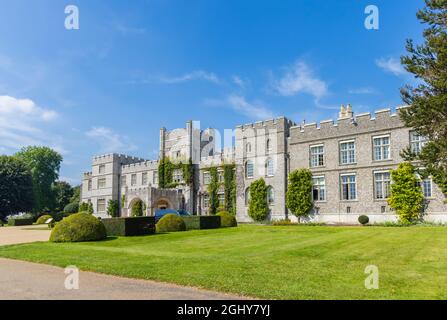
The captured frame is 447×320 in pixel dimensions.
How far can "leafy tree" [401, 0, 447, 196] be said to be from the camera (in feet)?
43.6

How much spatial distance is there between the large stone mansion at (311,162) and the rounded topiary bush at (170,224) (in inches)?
478

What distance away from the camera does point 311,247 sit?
46.4 feet

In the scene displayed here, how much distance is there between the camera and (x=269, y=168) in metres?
35.2

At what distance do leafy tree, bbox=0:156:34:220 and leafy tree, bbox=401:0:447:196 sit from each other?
5321cm

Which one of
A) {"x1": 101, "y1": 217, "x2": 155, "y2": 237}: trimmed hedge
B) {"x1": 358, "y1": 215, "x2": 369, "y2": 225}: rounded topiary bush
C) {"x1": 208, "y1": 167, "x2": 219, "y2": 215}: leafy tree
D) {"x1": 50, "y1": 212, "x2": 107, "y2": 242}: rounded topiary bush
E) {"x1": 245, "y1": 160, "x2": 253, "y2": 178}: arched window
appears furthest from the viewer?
{"x1": 208, "y1": 167, "x2": 219, "y2": 215}: leafy tree

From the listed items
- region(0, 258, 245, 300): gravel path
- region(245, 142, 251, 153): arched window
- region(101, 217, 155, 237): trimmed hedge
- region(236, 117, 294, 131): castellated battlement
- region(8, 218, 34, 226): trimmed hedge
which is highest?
region(236, 117, 294, 131): castellated battlement

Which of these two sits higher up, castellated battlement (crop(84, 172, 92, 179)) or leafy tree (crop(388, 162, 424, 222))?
castellated battlement (crop(84, 172, 92, 179))

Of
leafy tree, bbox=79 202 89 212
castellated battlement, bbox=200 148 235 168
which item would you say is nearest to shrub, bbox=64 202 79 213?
leafy tree, bbox=79 202 89 212

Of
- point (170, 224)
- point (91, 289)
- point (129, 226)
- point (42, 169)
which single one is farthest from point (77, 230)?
point (42, 169)

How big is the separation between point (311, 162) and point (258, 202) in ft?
20.3

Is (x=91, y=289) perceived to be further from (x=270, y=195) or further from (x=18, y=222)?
(x=18, y=222)

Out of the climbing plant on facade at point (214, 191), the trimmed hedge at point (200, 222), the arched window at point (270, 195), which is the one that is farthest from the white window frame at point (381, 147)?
the climbing plant on facade at point (214, 191)

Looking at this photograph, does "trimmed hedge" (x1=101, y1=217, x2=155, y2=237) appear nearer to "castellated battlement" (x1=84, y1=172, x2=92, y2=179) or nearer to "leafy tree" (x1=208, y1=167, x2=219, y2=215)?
"leafy tree" (x1=208, y1=167, x2=219, y2=215)
